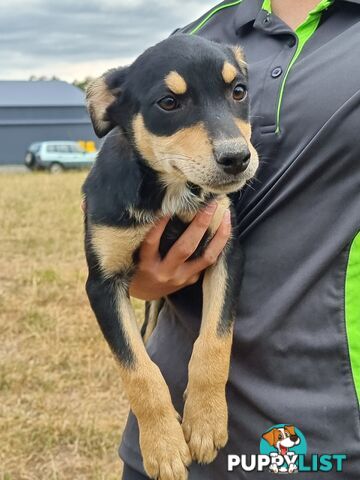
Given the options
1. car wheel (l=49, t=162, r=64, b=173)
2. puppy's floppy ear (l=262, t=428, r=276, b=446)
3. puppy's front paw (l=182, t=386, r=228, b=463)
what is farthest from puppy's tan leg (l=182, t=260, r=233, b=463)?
car wheel (l=49, t=162, r=64, b=173)

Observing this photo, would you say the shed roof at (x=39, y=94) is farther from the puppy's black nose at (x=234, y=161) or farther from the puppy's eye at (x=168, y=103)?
the puppy's black nose at (x=234, y=161)

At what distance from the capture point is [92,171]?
89.7 inches

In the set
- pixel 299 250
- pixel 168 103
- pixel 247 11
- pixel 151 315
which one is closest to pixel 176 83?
pixel 168 103

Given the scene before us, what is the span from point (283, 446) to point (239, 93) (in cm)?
94

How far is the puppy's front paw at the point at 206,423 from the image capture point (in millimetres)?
1877

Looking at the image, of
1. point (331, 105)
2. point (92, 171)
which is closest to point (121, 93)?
point (92, 171)

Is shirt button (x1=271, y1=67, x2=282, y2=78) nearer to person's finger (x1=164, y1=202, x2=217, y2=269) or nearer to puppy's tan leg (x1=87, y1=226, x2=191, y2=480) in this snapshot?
person's finger (x1=164, y1=202, x2=217, y2=269)

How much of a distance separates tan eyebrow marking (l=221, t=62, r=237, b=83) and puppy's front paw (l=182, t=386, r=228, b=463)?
83 cm

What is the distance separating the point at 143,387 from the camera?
6.34 feet

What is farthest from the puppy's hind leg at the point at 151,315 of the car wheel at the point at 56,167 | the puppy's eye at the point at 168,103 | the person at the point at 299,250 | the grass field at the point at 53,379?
the car wheel at the point at 56,167

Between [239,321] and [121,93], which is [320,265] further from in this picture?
[121,93]

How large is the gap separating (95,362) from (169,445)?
3.08m

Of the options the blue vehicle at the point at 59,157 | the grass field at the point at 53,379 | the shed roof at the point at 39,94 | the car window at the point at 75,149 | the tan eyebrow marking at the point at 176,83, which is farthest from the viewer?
the shed roof at the point at 39,94

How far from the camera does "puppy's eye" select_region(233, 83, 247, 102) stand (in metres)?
2.01
